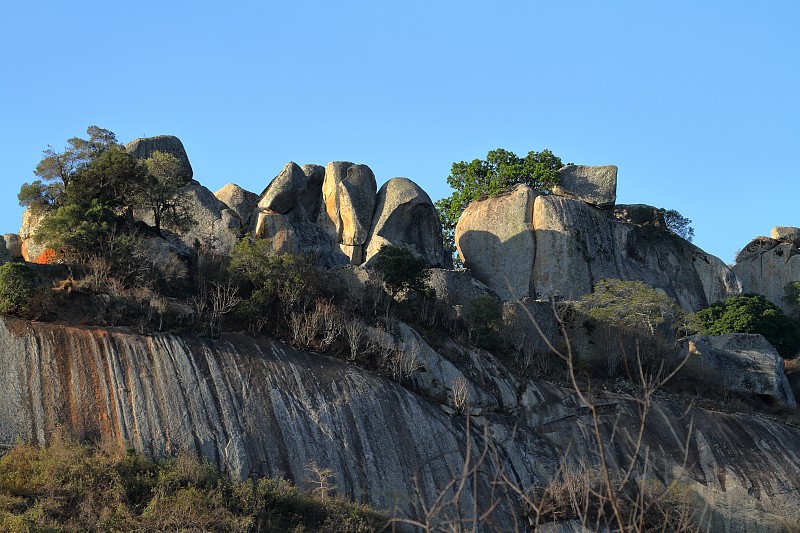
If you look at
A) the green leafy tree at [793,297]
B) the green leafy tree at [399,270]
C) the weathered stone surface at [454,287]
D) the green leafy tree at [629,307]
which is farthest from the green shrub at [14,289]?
the green leafy tree at [793,297]

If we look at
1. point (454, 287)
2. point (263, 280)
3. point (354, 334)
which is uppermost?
point (263, 280)

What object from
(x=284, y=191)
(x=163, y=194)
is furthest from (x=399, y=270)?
(x=284, y=191)

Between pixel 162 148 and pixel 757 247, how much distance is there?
40.1 metres

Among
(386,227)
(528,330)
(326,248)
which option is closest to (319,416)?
(528,330)

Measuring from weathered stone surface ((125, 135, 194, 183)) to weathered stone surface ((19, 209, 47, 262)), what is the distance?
8.44 m

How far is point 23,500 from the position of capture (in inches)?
955

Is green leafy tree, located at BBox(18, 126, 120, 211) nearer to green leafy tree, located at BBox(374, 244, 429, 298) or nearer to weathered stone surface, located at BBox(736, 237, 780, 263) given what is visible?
green leafy tree, located at BBox(374, 244, 429, 298)

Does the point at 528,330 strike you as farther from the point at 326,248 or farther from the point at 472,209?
the point at 472,209

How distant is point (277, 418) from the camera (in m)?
30.2

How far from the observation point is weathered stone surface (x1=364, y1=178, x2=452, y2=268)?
A: 55.1 meters

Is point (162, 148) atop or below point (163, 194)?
atop

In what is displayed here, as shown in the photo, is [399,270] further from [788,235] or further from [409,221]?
[788,235]

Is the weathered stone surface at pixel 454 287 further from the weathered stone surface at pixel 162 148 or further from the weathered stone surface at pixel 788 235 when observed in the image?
the weathered stone surface at pixel 788 235

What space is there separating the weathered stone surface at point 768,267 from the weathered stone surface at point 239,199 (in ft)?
105
